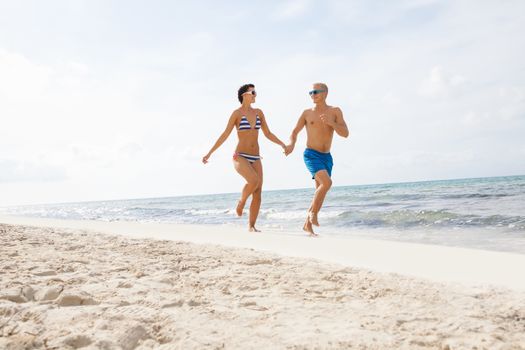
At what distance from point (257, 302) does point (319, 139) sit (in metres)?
4.11

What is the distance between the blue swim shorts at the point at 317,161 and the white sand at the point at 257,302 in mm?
2260

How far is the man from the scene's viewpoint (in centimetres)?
605

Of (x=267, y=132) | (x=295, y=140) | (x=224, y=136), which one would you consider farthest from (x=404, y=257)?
(x=224, y=136)

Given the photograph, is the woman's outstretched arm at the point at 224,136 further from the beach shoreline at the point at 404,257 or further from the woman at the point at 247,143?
the beach shoreline at the point at 404,257

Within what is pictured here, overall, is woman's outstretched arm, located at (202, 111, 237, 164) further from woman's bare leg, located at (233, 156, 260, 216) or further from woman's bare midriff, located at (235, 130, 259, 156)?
woman's bare leg, located at (233, 156, 260, 216)

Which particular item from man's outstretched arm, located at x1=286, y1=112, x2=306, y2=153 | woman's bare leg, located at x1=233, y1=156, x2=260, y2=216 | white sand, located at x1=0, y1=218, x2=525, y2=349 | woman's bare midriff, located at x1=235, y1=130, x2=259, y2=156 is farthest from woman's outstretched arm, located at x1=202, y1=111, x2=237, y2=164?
white sand, located at x1=0, y1=218, x2=525, y2=349

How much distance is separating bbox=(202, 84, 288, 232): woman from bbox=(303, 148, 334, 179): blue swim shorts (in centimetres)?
35

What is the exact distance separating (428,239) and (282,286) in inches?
179

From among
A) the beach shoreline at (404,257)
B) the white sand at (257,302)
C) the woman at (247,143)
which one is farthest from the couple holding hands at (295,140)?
the white sand at (257,302)

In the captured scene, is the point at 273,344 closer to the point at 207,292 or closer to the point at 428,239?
the point at 207,292

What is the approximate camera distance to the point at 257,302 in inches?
94.2

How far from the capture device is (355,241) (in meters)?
4.96

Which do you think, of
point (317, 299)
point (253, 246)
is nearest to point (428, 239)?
point (253, 246)

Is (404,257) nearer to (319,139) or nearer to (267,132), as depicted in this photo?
(319,139)
